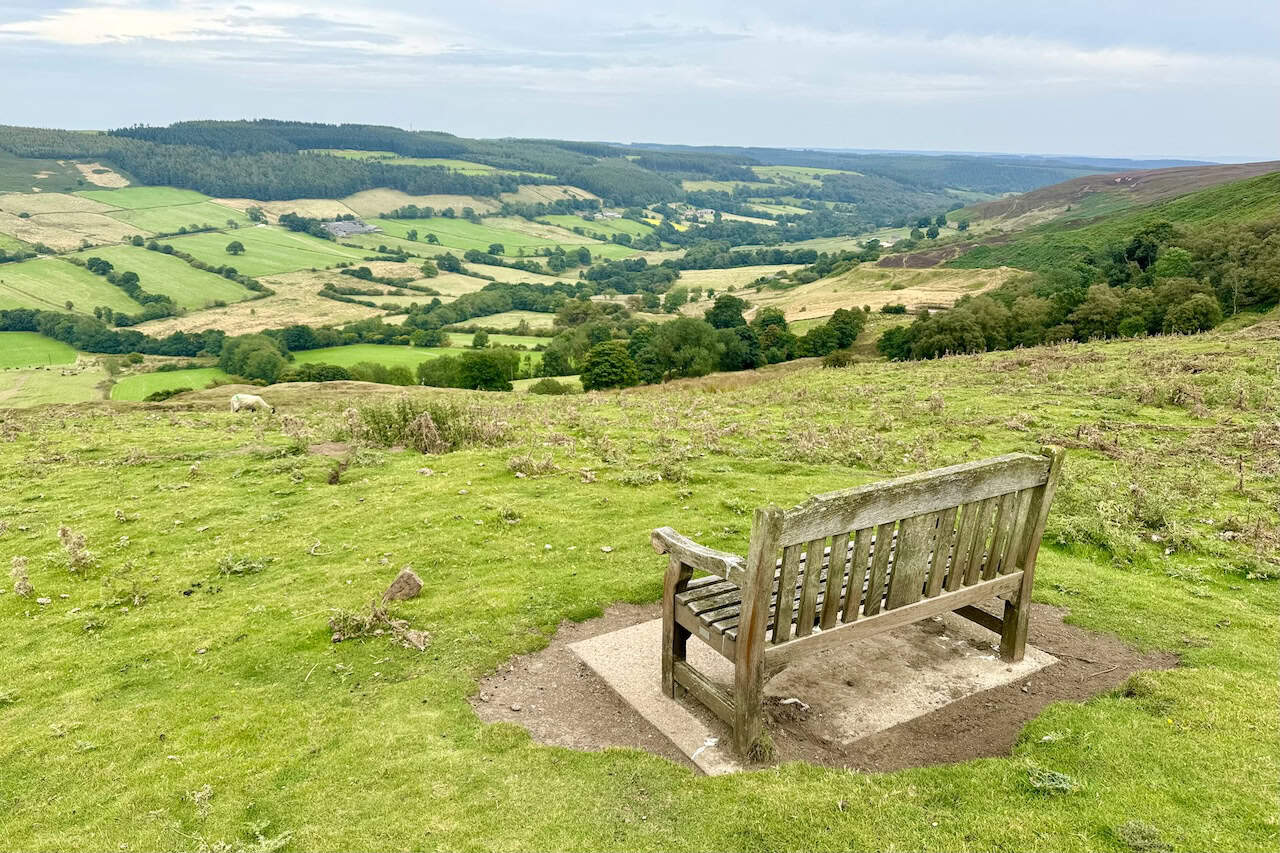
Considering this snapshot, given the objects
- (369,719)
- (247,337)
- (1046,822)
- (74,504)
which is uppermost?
(1046,822)

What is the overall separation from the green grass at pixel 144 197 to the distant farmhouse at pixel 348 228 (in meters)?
33.9

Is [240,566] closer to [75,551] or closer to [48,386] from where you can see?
[75,551]

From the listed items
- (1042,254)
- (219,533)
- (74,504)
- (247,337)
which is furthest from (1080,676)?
(1042,254)

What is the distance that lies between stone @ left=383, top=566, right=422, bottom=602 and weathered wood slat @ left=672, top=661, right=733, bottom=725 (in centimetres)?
449

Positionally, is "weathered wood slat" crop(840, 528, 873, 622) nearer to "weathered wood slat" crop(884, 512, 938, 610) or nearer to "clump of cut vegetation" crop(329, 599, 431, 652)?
"weathered wood slat" crop(884, 512, 938, 610)

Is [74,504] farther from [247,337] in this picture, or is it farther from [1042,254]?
[1042,254]

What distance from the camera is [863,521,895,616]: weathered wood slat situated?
6457 mm

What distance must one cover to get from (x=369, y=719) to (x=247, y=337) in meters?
88.5

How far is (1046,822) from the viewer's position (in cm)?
520

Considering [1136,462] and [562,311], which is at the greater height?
[1136,462]

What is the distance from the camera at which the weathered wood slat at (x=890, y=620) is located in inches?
256

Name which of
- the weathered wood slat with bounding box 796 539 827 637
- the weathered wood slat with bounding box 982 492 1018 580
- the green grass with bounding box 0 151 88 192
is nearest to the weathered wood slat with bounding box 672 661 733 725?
the weathered wood slat with bounding box 796 539 827 637

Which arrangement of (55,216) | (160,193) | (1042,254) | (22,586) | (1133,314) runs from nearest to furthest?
(22,586) → (1133,314) → (1042,254) → (55,216) → (160,193)

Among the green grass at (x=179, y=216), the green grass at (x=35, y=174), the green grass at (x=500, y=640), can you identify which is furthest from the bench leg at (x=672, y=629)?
the green grass at (x=35, y=174)
